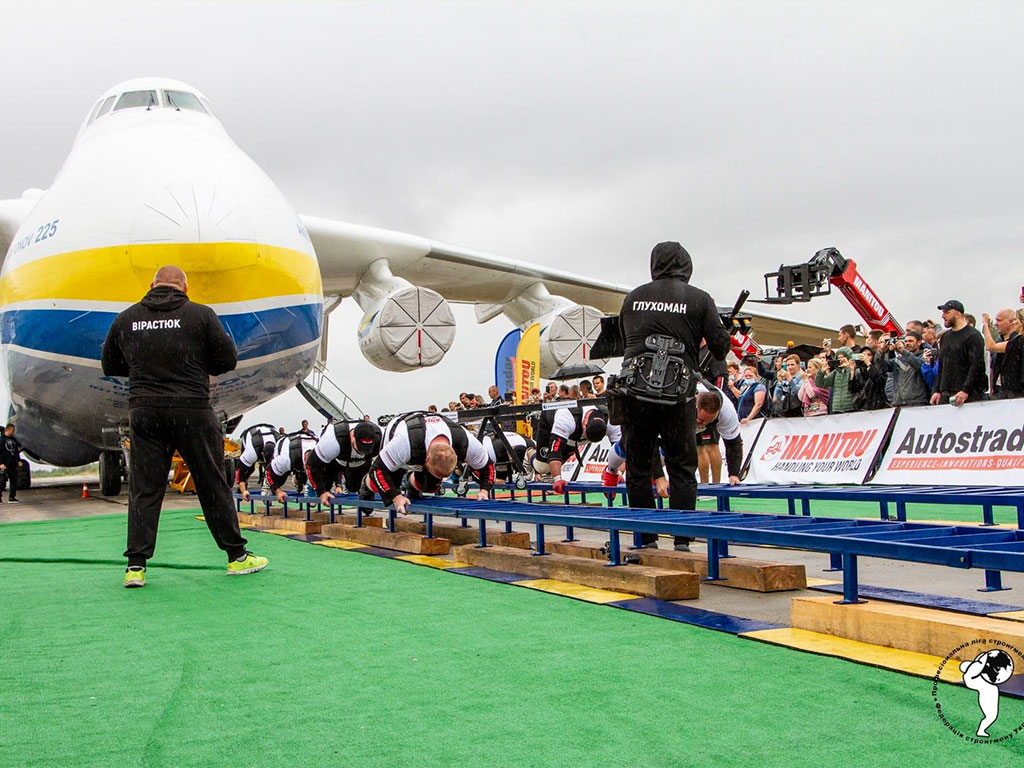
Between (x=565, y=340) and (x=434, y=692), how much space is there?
13.2 m

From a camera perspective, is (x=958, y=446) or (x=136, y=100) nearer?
(x=958, y=446)

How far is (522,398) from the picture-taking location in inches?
639

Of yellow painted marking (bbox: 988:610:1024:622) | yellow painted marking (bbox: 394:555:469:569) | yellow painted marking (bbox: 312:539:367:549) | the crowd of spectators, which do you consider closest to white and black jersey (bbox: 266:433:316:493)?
yellow painted marking (bbox: 312:539:367:549)

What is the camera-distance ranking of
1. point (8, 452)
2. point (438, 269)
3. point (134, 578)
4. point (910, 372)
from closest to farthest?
point (134, 578) < point (910, 372) < point (438, 269) < point (8, 452)

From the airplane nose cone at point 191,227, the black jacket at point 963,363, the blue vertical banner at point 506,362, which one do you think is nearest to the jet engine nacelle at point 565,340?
the blue vertical banner at point 506,362

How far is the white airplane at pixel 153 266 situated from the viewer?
8836 mm

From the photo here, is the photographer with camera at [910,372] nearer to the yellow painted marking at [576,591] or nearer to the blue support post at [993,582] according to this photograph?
the blue support post at [993,582]

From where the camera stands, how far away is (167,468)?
5621 mm

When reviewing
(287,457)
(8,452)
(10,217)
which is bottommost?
(287,457)

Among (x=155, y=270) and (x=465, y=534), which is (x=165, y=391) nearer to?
(x=465, y=534)

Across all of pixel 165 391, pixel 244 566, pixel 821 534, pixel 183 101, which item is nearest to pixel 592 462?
pixel 183 101

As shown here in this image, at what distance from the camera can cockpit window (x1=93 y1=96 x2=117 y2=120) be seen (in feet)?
37.3

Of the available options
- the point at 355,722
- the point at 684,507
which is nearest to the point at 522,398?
the point at 684,507

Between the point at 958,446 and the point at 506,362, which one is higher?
the point at 506,362
